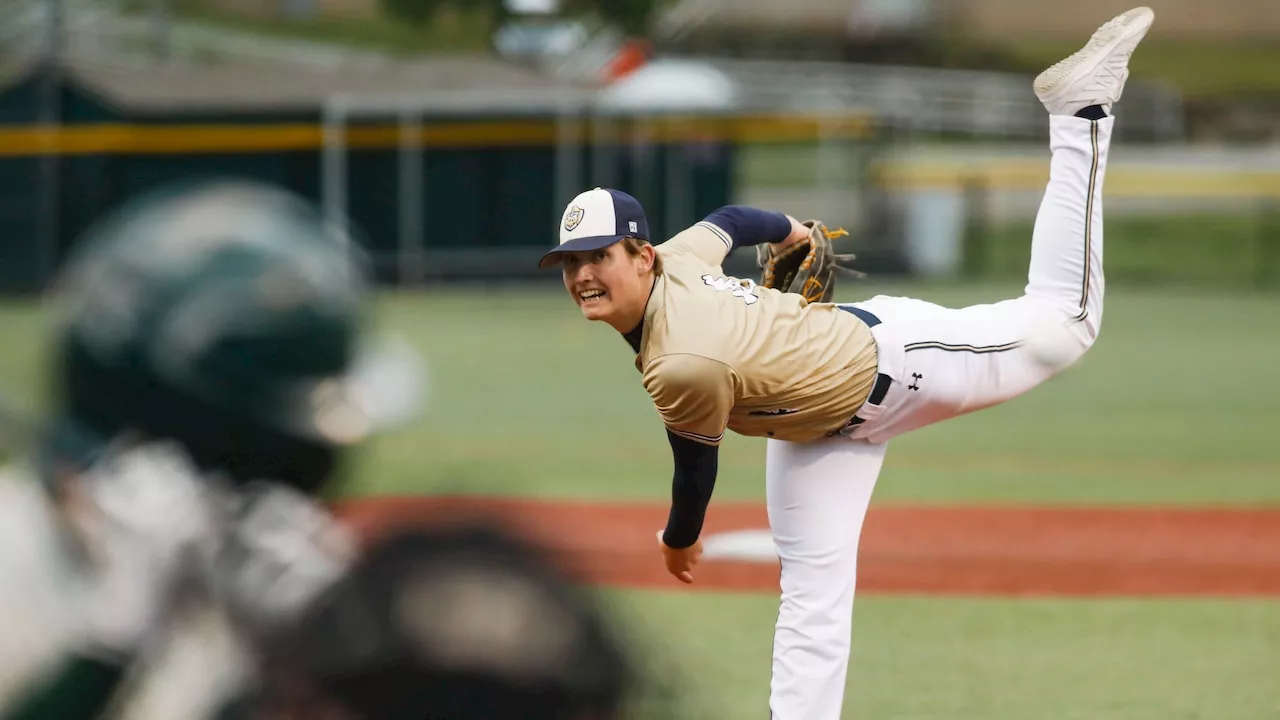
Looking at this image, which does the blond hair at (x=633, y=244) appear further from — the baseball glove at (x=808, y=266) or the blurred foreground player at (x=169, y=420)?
the baseball glove at (x=808, y=266)

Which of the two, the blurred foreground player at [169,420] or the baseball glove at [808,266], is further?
the baseball glove at [808,266]

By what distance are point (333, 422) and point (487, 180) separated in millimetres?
18246

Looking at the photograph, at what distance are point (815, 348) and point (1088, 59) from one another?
116 centimetres

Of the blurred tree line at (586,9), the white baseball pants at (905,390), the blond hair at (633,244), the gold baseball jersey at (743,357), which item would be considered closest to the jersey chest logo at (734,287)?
the gold baseball jersey at (743,357)

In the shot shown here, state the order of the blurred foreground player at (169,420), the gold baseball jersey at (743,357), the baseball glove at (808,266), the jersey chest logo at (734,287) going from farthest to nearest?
1. the baseball glove at (808,266)
2. the jersey chest logo at (734,287)
3. the gold baseball jersey at (743,357)
4. the blurred foreground player at (169,420)

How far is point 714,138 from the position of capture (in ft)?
74.1

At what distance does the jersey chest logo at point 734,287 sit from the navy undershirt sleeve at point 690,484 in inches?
15.3

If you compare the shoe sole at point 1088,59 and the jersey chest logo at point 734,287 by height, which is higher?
the shoe sole at point 1088,59

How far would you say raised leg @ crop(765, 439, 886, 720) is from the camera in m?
4.33

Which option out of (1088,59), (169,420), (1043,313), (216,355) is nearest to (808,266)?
(1043,313)

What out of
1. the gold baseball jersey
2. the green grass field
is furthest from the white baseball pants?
the green grass field

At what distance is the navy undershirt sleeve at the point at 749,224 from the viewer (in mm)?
4809

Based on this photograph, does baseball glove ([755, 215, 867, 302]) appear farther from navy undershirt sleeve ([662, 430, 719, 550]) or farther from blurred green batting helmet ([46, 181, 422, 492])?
blurred green batting helmet ([46, 181, 422, 492])

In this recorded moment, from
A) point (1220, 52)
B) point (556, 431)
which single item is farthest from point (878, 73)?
point (556, 431)
